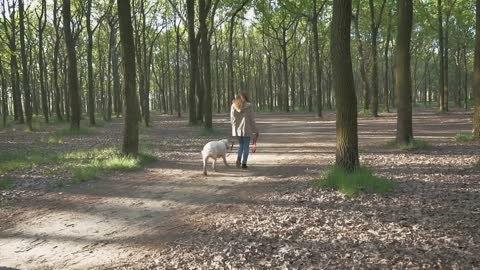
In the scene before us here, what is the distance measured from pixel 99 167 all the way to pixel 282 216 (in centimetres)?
614

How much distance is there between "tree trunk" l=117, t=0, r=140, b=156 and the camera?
38.9 feet

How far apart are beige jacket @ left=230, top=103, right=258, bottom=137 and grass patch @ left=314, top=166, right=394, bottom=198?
2903 mm

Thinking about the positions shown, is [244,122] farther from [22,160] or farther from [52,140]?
[52,140]

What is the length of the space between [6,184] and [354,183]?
7376 mm

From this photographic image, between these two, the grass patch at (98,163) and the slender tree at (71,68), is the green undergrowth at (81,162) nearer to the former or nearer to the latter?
the grass patch at (98,163)

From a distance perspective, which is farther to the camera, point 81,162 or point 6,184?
point 81,162

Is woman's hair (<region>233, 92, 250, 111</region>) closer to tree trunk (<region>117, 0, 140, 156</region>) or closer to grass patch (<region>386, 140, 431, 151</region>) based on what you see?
tree trunk (<region>117, 0, 140, 156</region>)

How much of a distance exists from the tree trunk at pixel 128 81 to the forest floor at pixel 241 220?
1391 mm

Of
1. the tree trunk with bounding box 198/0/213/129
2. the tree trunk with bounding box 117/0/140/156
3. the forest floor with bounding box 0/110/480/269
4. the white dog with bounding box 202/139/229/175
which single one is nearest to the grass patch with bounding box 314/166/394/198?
the forest floor with bounding box 0/110/480/269

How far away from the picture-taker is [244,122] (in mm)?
10758

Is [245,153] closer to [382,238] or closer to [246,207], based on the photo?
[246,207]

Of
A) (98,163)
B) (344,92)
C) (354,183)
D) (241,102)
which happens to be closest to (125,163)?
(98,163)

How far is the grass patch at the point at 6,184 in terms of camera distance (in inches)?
357

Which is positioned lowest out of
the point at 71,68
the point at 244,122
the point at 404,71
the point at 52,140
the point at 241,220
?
the point at 241,220
